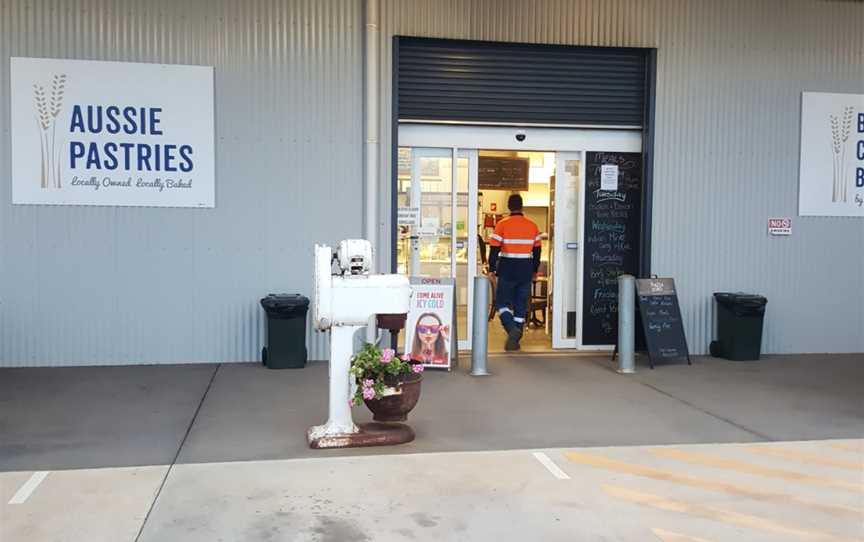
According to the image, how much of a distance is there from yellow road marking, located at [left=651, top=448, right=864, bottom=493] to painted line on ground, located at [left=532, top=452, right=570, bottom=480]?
82cm

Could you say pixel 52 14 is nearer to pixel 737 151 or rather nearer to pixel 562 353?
pixel 562 353

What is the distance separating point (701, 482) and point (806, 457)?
1104 millimetres

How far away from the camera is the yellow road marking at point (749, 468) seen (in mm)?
5191

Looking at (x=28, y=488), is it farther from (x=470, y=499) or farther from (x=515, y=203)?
(x=515, y=203)

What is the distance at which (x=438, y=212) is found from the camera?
32.1ft

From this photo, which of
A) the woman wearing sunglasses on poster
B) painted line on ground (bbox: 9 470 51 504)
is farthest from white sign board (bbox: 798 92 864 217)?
painted line on ground (bbox: 9 470 51 504)

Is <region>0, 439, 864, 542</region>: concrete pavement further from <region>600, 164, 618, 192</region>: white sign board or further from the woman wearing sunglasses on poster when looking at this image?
<region>600, 164, 618, 192</region>: white sign board

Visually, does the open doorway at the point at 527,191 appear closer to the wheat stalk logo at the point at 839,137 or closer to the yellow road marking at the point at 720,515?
the wheat stalk logo at the point at 839,137

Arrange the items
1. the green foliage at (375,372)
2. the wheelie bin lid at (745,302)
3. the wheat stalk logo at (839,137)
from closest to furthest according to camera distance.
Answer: the green foliage at (375,372)
the wheelie bin lid at (745,302)
the wheat stalk logo at (839,137)

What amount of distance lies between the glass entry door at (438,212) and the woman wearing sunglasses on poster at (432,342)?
1.01 metres

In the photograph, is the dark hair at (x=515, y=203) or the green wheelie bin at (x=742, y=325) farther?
the dark hair at (x=515, y=203)

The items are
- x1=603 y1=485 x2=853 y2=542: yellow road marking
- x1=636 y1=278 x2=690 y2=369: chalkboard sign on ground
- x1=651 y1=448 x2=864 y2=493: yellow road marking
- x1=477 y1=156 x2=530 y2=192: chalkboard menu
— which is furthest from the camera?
x1=477 y1=156 x2=530 y2=192: chalkboard menu

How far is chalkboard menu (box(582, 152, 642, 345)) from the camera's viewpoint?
10008 millimetres

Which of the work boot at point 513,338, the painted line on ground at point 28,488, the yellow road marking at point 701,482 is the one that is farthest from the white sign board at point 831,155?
the painted line on ground at point 28,488
